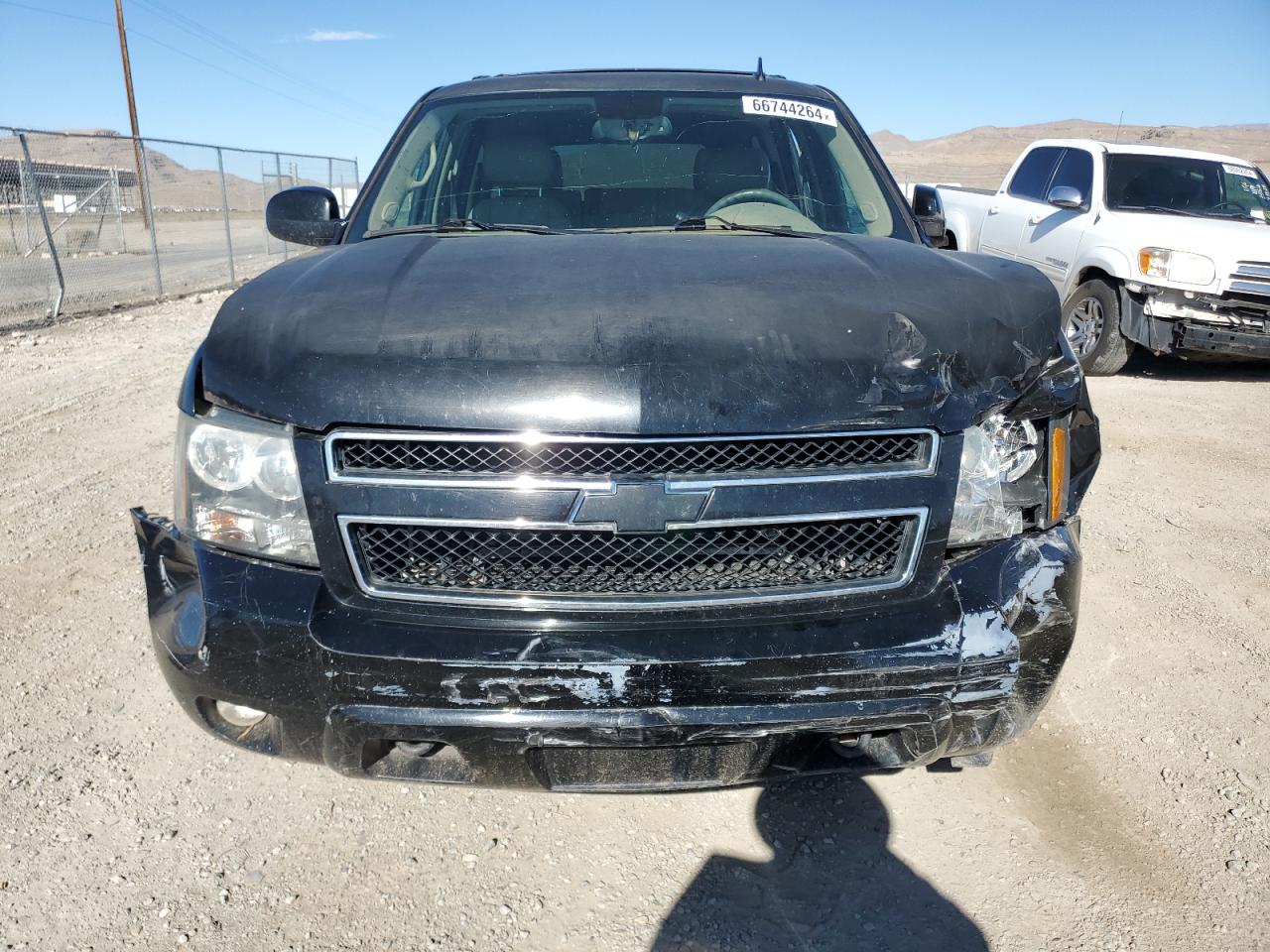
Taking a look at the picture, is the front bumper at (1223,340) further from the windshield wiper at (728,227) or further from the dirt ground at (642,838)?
the windshield wiper at (728,227)

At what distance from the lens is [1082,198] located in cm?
830

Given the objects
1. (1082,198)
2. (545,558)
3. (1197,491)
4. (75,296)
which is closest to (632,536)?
(545,558)

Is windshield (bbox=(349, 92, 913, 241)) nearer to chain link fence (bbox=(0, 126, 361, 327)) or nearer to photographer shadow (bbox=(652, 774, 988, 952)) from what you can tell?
photographer shadow (bbox=(652, 774, 988, 952))

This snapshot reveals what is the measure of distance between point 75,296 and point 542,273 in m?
11.6

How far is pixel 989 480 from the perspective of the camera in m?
2.01

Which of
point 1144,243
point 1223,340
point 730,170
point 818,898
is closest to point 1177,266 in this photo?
point 1144,243

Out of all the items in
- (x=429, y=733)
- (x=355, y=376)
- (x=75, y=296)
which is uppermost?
(x=355, y=376)

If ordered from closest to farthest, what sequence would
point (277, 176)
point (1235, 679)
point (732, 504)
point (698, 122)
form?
point (732, 504) < point (1235, 679) < point (698, 122) < point (277, 176)

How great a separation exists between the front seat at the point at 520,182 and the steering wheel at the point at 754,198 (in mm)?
538

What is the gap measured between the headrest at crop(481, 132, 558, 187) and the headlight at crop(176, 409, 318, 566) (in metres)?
1.60

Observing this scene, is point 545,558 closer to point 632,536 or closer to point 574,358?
point 632,536

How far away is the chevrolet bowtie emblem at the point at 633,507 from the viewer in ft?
5.89

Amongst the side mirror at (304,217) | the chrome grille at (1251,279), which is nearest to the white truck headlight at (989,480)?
the side mirror at (304,217)

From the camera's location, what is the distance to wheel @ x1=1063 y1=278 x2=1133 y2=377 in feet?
25.8
